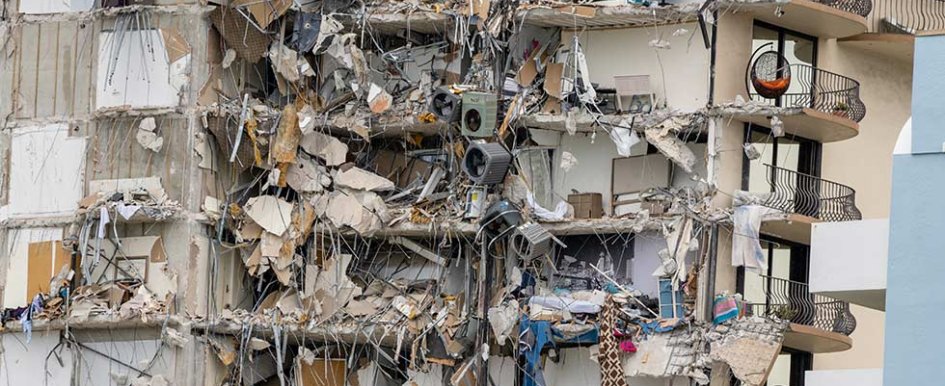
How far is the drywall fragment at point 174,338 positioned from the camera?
4095cm

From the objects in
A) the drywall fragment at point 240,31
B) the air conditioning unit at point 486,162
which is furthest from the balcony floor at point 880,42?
the drywall fragment at point 240,31

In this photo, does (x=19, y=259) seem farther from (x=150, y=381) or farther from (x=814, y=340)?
(x=814, y=340)

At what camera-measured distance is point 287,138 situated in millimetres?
41250

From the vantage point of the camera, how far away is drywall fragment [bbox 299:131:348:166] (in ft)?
137

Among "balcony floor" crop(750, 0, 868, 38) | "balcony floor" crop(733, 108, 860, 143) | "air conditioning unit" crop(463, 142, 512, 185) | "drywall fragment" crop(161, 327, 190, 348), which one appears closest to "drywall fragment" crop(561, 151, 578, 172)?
"air conditioning unit" crop(463, 142, 512, 185)

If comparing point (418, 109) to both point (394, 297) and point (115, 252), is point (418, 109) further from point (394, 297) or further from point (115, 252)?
point (115, 252)

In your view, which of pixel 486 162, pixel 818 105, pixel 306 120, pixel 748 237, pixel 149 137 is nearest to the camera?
pixel 748 237

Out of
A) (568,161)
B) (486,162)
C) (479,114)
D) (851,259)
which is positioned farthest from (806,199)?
(851,259)

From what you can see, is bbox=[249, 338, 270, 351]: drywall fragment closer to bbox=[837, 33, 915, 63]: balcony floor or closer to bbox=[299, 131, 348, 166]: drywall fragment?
bbox=[299, 131, 348, 166]: drywall fragment

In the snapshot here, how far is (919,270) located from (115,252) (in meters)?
19.5

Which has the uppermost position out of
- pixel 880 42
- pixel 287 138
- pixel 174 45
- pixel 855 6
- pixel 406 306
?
pixel 855 6

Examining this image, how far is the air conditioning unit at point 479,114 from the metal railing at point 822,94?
13.6 ft

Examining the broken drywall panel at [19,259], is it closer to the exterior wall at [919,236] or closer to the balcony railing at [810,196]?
the balcony railing at [810,196]

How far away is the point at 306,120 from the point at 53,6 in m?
5.05
